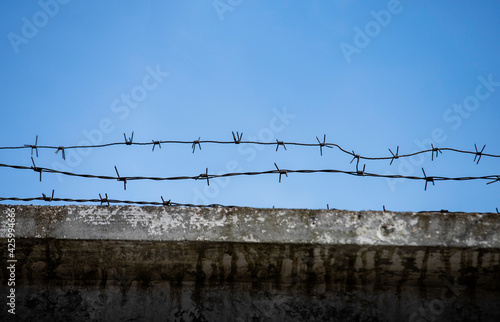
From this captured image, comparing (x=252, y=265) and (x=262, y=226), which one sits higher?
(x=262, y=226)

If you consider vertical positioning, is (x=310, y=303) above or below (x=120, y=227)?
below

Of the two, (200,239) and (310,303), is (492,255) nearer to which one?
(310,303)

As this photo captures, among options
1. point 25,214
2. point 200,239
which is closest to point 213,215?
point 200,239

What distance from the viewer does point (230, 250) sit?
8.50ft

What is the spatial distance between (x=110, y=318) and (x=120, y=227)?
0.48 meters

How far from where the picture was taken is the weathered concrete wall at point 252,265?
2570 mm

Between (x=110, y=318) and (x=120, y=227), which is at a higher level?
(x=120, y=227)

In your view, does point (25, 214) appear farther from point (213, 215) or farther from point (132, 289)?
point (213, 215)

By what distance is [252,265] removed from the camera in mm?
2654

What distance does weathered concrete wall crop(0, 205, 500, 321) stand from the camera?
101 inches

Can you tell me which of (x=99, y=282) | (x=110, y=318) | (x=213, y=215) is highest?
(x=213, y=215)

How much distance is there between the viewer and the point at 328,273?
8.79ft

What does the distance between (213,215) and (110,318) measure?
758 mm

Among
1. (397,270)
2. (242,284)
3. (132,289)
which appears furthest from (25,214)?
(397,270)
